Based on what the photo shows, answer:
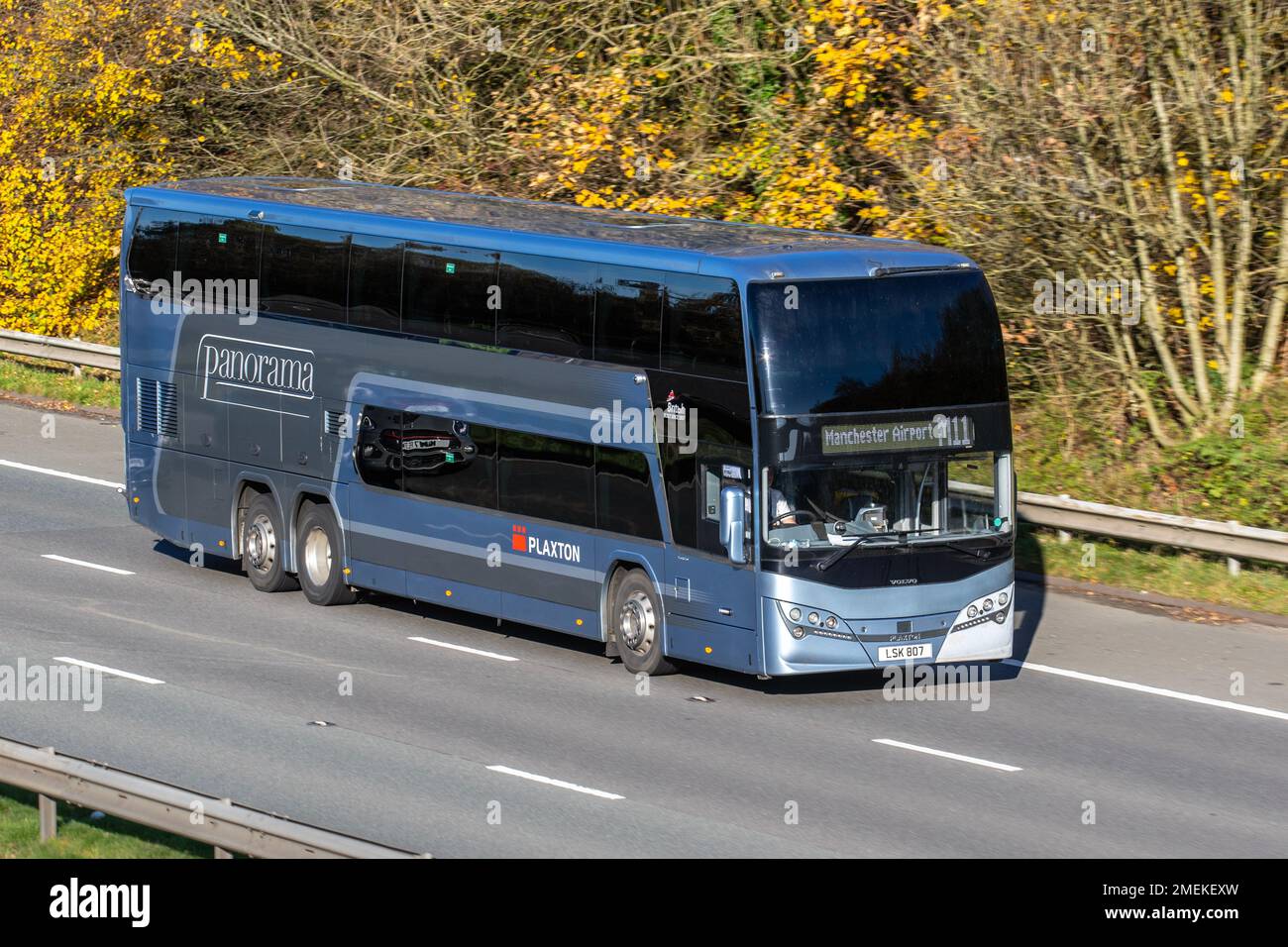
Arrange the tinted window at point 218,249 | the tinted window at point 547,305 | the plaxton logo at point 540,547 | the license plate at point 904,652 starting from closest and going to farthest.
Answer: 1. the license plate at point 904,652
2. the tinted window at point 547,305
3. the plaxton logo at point 540,547
4. the tinted window at point 218,249

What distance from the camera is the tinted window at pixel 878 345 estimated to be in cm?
1490

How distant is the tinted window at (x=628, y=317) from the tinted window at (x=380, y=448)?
2767 millimetres

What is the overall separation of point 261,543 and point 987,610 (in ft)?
25.7

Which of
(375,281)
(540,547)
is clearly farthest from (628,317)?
(375,281)

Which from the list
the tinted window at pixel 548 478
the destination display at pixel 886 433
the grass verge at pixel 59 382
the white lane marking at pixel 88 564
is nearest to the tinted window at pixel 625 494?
the tinted window at pixel 548 478

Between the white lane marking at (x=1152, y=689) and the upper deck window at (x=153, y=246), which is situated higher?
the upper deck window at (x=153, y=246)

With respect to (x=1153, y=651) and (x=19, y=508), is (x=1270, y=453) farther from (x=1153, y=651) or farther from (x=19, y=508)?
(x=19, y=508)

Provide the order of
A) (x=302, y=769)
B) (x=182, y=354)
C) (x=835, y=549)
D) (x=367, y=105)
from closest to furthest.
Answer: (x=302, y=769), (x=835, y=549), (x=182, y=354), (x=367, y=105)

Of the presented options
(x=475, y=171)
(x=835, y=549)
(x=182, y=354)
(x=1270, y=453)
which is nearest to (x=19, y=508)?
(x=182, y=354)

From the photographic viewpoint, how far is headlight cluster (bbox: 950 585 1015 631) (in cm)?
1580

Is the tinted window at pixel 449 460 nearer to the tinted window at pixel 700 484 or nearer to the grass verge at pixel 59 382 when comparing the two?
the tinted window at pixel 700 484

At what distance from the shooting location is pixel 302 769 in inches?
528
